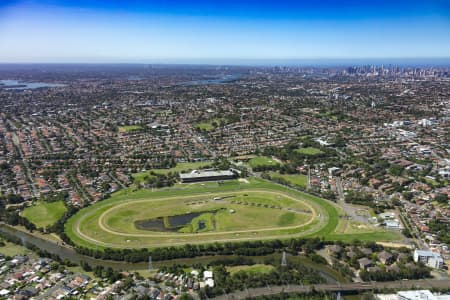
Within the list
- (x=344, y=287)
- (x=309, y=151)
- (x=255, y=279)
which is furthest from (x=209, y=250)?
(x=309, y=151)

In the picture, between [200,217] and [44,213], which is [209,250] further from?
[44,213]

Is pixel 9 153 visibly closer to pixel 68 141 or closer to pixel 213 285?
pixel 68 141

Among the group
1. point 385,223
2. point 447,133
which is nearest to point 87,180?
point 385,223

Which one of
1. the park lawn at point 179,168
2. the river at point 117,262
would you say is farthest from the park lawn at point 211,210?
the park lawn at point 179,168

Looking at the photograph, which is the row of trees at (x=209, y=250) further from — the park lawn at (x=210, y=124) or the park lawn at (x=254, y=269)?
the park lawn at (x=210, y=124)

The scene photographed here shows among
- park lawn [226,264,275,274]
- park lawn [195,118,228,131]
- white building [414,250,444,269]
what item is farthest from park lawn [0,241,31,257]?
park lawn [195,118,228,131]
